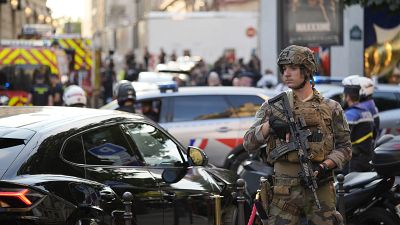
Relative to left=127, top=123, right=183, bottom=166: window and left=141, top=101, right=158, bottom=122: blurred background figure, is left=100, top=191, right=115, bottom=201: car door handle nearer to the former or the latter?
left=127, top=123, right=183, bottom=166: window

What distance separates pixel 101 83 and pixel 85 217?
2643 centimetres

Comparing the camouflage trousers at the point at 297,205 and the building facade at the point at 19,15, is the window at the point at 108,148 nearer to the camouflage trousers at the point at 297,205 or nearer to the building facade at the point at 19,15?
the camouflage trousers at the point at 297,205

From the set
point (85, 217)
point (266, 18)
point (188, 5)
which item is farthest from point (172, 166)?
point (188, 5)

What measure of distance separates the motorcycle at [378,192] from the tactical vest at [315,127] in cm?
157

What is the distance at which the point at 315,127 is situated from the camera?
591 centimetres

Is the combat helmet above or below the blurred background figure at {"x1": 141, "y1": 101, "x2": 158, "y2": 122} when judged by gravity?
above

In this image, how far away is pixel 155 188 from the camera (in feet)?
21.9

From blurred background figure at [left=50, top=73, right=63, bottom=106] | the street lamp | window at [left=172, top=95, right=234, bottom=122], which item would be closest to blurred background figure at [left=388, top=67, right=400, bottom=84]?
blurred background figure at [left=50, top=73, right=63, bottom=106]

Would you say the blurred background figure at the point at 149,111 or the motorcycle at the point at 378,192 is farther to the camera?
the blurred background figure at the point at 149,111

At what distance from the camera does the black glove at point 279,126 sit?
19.0 feet

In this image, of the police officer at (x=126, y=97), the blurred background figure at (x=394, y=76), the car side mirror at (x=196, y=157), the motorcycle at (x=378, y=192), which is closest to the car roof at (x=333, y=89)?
the police officer at (x=126, y=97)

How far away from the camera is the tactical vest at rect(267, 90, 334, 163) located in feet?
19.3

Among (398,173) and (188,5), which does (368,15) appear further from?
(188,5)

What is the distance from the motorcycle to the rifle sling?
1798mm
